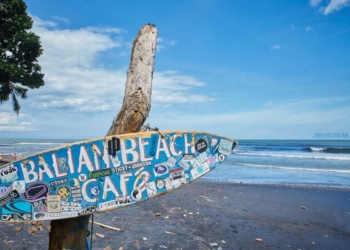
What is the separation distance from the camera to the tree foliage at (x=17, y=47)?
13.2 m

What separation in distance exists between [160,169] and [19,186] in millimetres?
1040

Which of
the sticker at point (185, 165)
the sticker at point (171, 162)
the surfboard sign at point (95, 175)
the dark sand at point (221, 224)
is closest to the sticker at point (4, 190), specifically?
the surfboard sign at point (95, 175)

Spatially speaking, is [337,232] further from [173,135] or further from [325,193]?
[173,135]

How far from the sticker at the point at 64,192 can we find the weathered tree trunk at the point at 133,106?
27 centimetres

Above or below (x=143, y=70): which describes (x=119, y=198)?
below

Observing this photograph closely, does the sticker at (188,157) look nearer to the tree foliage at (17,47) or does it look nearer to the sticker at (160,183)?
the sticker at (160,183)

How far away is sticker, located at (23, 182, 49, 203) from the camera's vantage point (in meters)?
2.03

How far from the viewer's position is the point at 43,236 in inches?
191

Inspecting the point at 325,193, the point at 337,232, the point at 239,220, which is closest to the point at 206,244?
the point at 239,220

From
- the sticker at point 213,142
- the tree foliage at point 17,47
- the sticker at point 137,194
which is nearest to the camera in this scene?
the sticker at point 137,194

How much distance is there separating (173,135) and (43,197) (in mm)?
1086

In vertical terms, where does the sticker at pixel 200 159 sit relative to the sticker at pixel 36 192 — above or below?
above

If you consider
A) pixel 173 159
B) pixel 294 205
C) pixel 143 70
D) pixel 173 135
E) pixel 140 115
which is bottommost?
pixel 294 205

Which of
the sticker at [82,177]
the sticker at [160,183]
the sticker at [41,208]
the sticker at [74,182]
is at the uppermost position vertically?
the sticker at [82,177]
